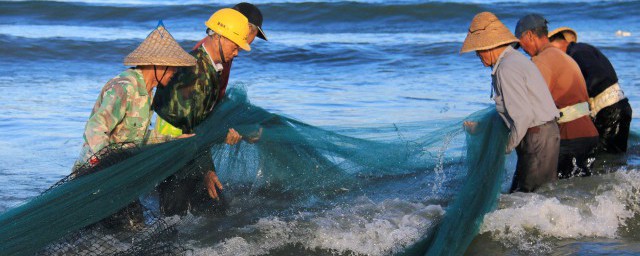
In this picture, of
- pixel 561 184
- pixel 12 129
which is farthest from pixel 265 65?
pixel 561 184

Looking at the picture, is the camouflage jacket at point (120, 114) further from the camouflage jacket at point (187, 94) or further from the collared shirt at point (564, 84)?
the collared shirt at point (564, 84)

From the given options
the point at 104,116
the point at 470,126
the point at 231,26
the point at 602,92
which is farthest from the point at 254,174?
the point at 602,92

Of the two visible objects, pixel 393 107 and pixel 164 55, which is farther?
pixel 393 107

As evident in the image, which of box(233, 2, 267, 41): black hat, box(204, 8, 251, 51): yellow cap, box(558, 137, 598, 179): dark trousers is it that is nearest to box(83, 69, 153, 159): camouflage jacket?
box(204, 8, 251, 51): yellow cap

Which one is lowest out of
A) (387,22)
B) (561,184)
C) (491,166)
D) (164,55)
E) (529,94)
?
(387,22)

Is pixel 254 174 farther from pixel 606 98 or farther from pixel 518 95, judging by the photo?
pixel 606 98

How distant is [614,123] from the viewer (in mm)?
7754

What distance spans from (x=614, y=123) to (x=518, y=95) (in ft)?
9.26

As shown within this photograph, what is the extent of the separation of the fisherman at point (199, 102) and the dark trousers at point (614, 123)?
3.76 m

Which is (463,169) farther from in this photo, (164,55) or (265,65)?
(265,65)

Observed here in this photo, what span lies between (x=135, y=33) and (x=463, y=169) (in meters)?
16.4

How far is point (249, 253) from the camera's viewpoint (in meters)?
5.23

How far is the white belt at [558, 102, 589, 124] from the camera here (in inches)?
241

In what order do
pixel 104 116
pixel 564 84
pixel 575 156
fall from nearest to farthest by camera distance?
pixel 104 116 < pixel 564 84 < pixel 575 156
